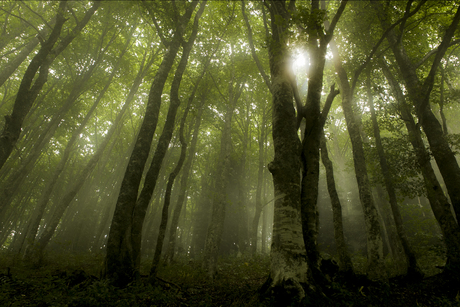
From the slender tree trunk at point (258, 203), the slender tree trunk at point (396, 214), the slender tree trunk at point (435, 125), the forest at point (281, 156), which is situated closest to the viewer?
the forest at point (281, 156)

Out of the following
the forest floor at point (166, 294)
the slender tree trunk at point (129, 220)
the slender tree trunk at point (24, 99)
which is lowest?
the forest floor at point (166, 294)

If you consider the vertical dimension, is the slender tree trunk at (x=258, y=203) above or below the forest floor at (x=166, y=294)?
above

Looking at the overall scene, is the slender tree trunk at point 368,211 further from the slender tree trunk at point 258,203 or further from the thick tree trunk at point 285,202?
the slender tree trunk at point 258,203

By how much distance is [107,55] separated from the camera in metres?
15.4

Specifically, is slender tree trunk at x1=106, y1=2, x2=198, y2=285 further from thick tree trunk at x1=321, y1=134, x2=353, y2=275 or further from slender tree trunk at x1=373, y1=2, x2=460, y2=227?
slender tree trunk at x1=373, y1=2, x2=460, y2=227

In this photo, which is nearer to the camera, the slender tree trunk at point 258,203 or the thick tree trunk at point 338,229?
the thick tree trunk at point 338,229

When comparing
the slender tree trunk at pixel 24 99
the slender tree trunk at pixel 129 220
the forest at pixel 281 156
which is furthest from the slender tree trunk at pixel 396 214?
the slender tree trunk at pixel 24 99

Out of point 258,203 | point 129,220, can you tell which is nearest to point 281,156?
point 129,220

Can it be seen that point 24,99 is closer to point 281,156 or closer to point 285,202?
point 281,156

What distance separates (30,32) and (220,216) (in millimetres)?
18482

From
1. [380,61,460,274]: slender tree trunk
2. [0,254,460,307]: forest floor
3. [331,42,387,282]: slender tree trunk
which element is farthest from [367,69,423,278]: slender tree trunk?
[380,61,460,274]: slender tree trunk

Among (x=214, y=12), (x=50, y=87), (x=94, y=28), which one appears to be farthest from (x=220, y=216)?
(x=50, y=87)

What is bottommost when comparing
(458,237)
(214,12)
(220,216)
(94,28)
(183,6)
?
(458,237)

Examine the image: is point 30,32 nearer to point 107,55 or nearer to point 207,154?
point 107,55
